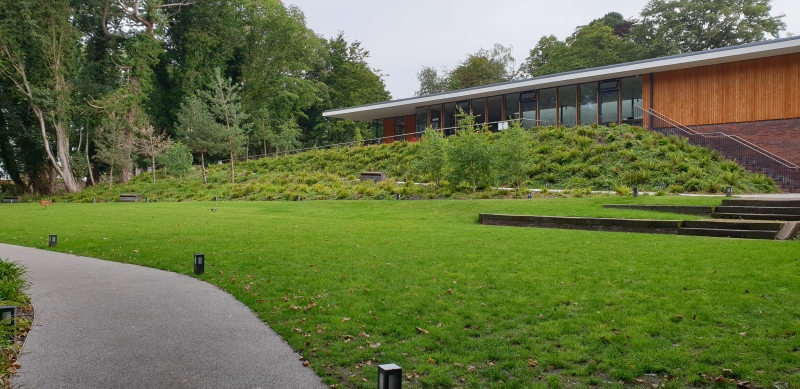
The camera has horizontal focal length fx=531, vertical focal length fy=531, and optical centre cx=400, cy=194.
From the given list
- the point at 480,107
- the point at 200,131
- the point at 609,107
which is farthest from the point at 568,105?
the point at 200,131

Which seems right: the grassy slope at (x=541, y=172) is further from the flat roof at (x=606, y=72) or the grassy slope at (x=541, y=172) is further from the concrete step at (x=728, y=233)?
the concrete step at (x=728, y=233)

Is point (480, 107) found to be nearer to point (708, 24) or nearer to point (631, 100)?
point (631, 100)

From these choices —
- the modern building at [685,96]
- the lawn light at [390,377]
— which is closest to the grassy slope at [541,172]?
the modern building at [685,96]

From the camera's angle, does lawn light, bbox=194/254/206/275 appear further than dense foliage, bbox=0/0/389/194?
No

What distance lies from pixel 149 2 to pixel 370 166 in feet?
70.0

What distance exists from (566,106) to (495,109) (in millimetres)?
5136

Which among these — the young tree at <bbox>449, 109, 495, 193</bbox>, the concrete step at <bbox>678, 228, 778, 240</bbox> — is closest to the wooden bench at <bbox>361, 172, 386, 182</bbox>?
the young tree at <bbox>449, 109, 495, 193</bbox>

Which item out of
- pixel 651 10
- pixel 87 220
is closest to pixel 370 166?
pixel 87 220

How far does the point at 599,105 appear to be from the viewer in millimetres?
30547

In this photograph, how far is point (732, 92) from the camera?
24578 mm

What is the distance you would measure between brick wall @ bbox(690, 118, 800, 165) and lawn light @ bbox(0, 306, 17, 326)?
26.4 metres

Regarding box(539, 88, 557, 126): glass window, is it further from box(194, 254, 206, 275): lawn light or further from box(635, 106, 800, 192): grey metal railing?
box(194, 254, 206, 275): lawn light

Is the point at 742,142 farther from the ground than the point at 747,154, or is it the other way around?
the point at 742,142

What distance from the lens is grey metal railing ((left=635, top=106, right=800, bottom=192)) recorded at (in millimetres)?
20234
